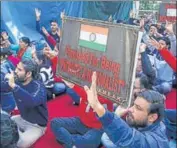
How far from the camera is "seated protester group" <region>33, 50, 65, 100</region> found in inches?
171

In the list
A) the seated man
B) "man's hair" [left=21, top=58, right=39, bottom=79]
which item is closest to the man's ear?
the seated man

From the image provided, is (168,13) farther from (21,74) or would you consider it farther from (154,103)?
(154,103)

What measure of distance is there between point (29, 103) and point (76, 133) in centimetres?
Answer: 52

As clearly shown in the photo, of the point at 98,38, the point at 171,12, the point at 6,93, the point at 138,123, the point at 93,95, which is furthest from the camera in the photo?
the point at 171,12

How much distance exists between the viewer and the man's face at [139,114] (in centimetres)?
185

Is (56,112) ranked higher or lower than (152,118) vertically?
lower

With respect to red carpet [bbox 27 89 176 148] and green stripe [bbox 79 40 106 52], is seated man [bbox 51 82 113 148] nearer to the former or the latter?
red carpet [bbox 27 89 176 148]

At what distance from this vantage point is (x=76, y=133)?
3008 millimetres

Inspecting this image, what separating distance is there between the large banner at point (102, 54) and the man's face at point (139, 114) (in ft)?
0.96

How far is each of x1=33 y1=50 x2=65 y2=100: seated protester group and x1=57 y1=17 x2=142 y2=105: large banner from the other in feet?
7.50

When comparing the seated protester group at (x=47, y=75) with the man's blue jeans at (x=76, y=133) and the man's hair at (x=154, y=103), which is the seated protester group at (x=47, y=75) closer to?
the man's blue jeans at (x=76, y=133)

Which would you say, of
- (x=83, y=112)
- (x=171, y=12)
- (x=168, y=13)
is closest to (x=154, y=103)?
(x=83, y=112)

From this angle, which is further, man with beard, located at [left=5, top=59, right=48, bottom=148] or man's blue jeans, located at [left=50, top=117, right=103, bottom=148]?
man with beard, located at [left=5, top=59, right=48, bottom=148]

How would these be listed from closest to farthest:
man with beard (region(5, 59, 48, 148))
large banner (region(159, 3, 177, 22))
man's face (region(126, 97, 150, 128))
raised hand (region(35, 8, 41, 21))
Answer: man's face (region(126, 97, 150, 128)) → man with beard (region(5, 59, 48, 148)) → large banner (region(159, 3, 177, 22)) → raised hand (region(35, 8, 41, 21))
